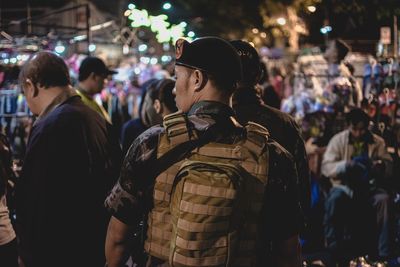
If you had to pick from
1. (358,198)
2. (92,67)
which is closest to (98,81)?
(92,67)

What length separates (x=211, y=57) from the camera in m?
2.53

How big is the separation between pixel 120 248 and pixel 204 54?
3.23ft

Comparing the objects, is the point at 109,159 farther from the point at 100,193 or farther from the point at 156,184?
the point at 156,184

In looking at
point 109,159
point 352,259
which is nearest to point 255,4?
point 352,259

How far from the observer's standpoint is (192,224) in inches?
94.7

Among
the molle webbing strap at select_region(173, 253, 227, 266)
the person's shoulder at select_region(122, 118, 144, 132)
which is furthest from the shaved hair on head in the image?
the person's shoulder at select_region(122, 118, 144, 132)

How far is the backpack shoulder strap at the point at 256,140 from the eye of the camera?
→ 253cm

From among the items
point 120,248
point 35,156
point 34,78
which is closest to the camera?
point 120,248

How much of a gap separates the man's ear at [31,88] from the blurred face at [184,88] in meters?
1.53

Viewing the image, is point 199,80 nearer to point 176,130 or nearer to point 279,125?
point 176,130

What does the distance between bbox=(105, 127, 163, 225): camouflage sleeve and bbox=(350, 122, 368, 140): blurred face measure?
17.3ft

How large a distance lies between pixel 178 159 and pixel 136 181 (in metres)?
0.23

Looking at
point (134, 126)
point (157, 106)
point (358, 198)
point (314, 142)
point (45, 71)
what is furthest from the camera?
point (314, 142)

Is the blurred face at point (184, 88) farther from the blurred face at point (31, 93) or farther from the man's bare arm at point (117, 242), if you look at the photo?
the blurred face at point (31, 93)
